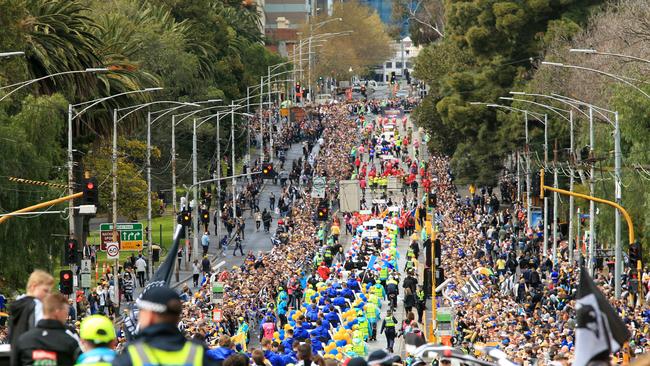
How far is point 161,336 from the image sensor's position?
952 centimetres

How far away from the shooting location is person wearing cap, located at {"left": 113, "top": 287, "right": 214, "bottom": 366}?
9.45m

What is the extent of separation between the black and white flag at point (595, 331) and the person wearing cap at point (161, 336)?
2374 millimetres

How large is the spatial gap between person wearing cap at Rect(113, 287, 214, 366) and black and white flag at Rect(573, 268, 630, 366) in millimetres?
2374

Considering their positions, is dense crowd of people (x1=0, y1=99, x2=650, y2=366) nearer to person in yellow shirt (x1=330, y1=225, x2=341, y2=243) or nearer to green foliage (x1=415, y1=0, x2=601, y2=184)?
person in yellow shirt (x1=330, y1=225, x2=341, y2=243)

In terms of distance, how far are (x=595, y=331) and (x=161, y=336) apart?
2656 millimetres

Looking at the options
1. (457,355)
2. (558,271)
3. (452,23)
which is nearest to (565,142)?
(452,23)

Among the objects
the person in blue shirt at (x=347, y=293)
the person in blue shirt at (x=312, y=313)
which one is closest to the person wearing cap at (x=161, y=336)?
the person in blue shirt at (x=312, y=313)

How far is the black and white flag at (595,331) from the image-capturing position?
1051cm

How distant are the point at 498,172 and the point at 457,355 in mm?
76075

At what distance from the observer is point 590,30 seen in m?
76.2

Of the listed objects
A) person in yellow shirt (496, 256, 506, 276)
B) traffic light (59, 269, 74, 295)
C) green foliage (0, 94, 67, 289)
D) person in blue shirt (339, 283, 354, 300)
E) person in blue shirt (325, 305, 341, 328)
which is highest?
green foliage (0, 94, 67, 289)

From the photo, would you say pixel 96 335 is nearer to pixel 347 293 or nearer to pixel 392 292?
pixel 347 293

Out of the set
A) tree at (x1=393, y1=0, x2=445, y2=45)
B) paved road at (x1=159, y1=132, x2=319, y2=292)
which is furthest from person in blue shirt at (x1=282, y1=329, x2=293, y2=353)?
tree at (x1=393, y1=0, x2=445, y2=45)

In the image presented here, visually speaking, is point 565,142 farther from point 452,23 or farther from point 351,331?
point 351,331
